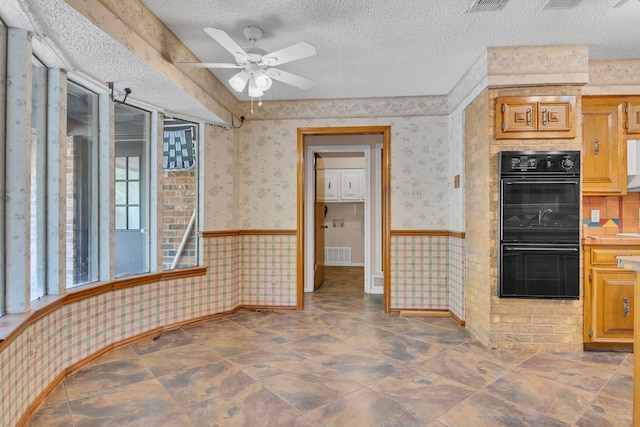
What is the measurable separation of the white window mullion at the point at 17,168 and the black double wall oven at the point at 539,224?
306 cm

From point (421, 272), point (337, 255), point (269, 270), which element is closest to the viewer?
point (421, 272)

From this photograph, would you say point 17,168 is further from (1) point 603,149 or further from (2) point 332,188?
(2) point 332,188

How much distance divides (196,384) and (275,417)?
660 mm

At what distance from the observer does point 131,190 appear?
3242 mm

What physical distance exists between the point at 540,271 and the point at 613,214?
1.13 metres

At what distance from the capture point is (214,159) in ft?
12.7

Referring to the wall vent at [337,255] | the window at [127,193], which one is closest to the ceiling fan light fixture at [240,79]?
the window at [127,193]

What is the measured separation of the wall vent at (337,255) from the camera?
7648mm

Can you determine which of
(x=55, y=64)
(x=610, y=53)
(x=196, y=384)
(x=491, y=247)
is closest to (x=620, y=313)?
(x=491, y=247)

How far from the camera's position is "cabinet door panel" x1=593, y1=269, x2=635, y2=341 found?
114 inches

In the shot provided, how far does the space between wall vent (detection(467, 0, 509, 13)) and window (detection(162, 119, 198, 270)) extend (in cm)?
264

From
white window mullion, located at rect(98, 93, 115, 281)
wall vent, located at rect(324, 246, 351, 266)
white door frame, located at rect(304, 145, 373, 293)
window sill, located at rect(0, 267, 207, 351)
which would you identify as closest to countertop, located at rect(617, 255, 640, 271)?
window sill, located at rect(0, 267, 207, 351)

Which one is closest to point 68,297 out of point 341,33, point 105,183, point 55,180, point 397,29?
point 55,180

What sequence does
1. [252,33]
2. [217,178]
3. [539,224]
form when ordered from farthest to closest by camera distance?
[217,178], [539,224], [252,33]
